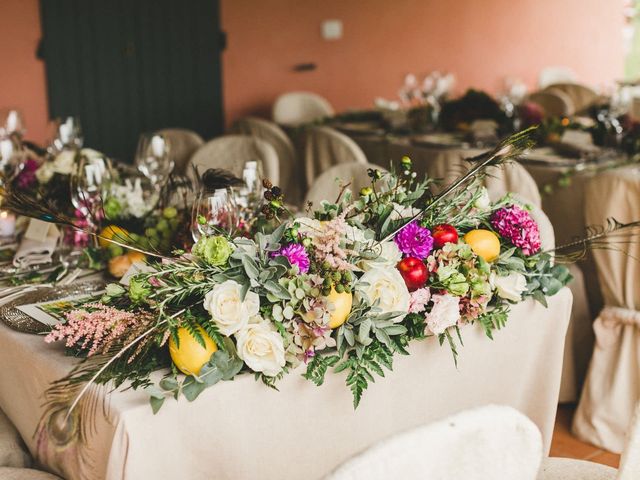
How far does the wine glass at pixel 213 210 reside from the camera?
1621mm

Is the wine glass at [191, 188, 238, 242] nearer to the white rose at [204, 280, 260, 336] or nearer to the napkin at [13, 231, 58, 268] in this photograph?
the white rose at [204, 280, 260, 336]

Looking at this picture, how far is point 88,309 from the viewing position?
1.47m

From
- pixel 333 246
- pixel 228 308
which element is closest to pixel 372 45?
pixel 333 246

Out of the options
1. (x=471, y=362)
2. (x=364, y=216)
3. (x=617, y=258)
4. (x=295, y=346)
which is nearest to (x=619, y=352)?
(x=617, y=258)

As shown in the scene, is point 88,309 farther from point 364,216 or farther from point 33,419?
point 364,216

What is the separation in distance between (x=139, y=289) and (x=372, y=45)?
5.23 m

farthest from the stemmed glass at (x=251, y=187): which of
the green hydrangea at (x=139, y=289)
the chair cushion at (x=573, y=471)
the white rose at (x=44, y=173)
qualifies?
the chair cushion at (x=573, y=471)

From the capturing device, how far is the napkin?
2008mm

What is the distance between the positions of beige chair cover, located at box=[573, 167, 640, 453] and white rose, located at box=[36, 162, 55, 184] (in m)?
1.68

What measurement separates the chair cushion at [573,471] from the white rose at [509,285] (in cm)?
33

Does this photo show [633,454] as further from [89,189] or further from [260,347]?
[89,189]

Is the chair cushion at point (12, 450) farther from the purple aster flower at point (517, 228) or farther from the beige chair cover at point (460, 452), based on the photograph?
the purple aster flower at point (517, 228)

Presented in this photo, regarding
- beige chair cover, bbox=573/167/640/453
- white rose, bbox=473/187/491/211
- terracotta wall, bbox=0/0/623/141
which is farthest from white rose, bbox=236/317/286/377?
terracotta wall, bbox=0/0/623/141

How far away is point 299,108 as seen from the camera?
5.45m
